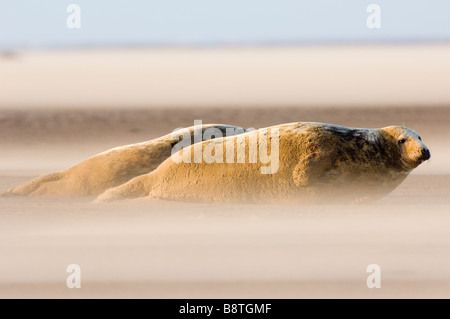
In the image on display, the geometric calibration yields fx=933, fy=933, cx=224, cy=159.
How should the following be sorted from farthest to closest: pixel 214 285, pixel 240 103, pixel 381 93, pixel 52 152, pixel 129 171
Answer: pixel 381 93 < pixel 240 103 < pixel 52 152 < pixel 129 171 < pixel 214 285

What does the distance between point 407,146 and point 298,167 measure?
3.86 feet

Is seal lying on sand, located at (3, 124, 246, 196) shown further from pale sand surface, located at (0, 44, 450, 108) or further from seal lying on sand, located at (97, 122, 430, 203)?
pale sand surface, located at (0, 44, 450, 108)

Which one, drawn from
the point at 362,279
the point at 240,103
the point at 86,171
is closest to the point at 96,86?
the point at 240,103

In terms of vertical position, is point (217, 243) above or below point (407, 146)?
below

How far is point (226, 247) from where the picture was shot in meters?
7.53

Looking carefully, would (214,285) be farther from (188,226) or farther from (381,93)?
(381,93)

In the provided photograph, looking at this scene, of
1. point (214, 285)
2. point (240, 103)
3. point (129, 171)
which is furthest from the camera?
point (240, 103)

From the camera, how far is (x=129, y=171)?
995 cm

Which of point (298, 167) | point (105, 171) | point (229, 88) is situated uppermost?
point (229, 88)

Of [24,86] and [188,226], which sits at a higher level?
[24,86]

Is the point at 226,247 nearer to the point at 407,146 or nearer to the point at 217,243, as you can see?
the point at 217,243

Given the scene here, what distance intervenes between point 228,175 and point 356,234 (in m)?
1.59

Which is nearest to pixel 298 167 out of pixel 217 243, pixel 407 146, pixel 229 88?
pixel 407 146

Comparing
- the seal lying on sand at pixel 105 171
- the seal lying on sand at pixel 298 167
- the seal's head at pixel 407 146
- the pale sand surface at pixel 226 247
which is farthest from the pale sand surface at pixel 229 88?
the seal lying on sand at pixel 298 167
